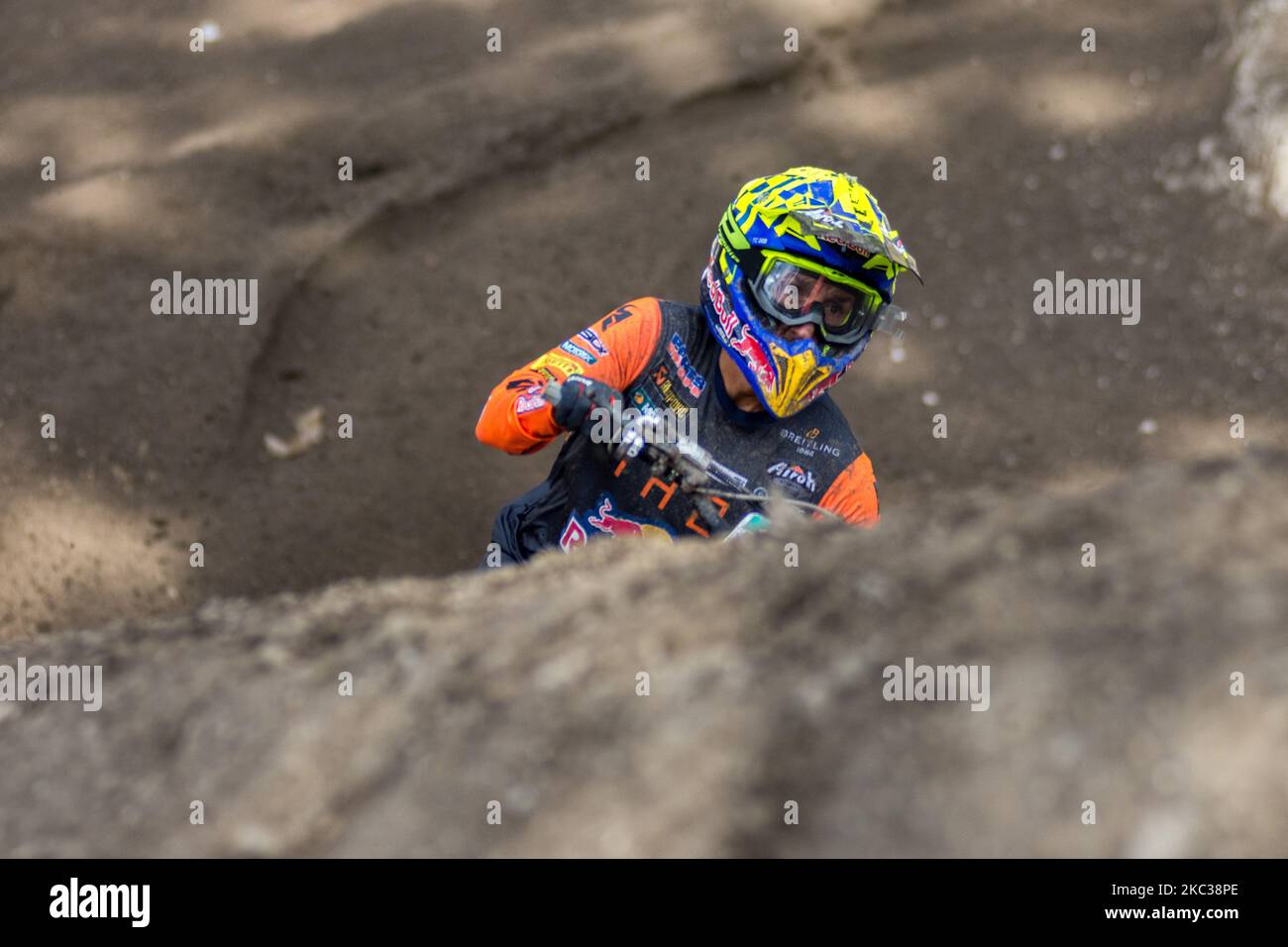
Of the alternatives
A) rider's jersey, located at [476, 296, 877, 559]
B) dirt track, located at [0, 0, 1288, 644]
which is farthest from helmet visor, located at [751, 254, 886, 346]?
dirt track, located at [0, 0, 1288, 644]

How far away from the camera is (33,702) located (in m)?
2.40

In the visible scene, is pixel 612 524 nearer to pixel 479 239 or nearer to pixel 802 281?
pixel 802 281

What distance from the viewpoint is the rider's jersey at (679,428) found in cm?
406

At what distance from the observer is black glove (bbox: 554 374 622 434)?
3637 mm

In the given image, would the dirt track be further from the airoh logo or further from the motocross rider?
the airoh logo

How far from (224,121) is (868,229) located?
4.40m

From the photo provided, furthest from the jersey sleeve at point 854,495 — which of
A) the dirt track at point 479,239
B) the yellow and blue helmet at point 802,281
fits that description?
the dirt track at point 479,239

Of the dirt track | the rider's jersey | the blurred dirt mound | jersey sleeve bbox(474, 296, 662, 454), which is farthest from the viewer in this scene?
the dirt track

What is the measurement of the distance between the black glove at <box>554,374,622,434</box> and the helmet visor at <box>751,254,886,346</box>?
0.62 metres

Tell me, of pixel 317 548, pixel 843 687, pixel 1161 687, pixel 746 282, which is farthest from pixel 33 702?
pixel 317 548

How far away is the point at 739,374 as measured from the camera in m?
4.14

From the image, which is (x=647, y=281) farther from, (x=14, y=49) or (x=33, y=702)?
(x=33, y=702)

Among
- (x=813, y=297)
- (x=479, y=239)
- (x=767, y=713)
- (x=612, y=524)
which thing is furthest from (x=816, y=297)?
(x=479, y=239)

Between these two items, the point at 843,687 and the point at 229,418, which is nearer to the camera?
the point at 843,687
